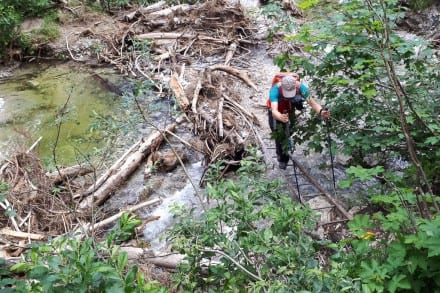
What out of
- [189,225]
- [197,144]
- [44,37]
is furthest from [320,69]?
[44,37]

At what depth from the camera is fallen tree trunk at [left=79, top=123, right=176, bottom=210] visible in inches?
256

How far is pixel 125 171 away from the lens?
7.15 meters

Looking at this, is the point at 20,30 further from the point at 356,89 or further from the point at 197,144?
the point at 356,89

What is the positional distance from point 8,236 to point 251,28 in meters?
9.93

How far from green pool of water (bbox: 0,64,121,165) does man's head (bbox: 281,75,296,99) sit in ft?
11.4

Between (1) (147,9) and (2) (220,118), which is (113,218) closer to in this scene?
(2) (220,118)

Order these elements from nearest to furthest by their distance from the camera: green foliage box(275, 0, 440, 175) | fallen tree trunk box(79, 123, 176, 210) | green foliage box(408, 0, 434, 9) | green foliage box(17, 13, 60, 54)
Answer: green foliage box(275, 0, 440, 175) → fallen tree trunk box(79, 123, 176, 210) → green foliage box(408, 0, 434, 9) → green foliage box(17, 13, 60, 54)

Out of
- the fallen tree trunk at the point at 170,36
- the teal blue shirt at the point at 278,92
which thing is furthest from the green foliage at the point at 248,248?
the fallen tree trunk at the point at 170,36

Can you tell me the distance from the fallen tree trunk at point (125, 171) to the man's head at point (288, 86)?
181cm

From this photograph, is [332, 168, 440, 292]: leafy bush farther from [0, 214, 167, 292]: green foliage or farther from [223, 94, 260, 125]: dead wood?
[223, 94, 260, 125]: dead wood

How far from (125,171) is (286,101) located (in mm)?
3052

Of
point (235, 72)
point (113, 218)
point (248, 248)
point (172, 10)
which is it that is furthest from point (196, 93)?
point (248, 248)

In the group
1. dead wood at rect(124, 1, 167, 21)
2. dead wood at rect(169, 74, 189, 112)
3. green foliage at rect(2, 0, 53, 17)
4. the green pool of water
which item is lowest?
the green pool of water

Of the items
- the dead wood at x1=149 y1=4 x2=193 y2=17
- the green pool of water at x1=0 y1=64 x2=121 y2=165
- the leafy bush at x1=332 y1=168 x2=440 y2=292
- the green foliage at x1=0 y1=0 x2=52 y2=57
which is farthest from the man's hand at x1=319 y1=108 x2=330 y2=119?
the green foliage at x1=0 y1=0 x2=52 y2=57
